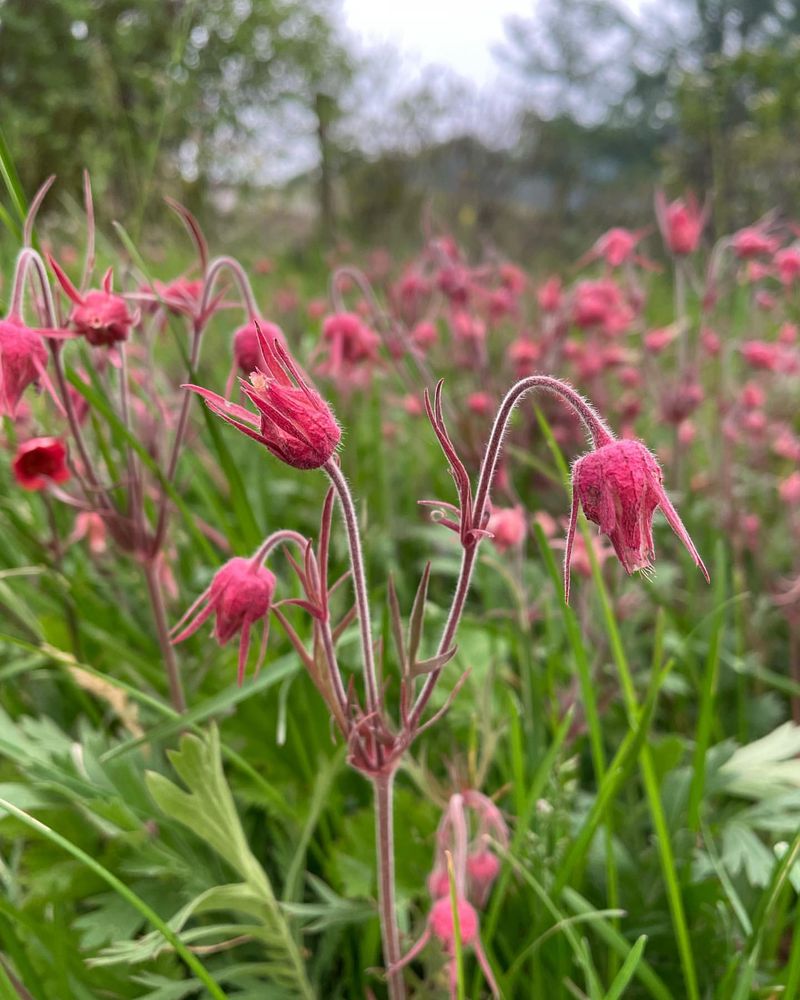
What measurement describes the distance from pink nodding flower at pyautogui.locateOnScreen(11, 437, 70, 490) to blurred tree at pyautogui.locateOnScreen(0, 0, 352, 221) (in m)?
0.62

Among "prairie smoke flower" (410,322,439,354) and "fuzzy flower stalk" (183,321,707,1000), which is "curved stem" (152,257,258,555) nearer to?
"fuzzy flower stalk" (183,321,707,1000)

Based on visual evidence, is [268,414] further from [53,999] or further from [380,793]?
[53,999]

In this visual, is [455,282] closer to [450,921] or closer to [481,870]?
[481,870]

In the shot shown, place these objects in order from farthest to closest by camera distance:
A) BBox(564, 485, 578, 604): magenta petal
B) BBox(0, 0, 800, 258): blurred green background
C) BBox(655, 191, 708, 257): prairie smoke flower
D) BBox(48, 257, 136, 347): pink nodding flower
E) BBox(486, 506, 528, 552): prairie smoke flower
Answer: BBox(0, 0, 800, 258): blurred green background
BBox(655, 191, 708, 257): prairie smoke flower
BBox(486, 506, 528, 552): prairie smoke flower
BBox(48, 257, 136, 347): pink nodding flower
BBox(564, 485, 578, 604): magenta petal

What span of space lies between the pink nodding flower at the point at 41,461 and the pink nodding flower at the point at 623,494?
38.3 inches

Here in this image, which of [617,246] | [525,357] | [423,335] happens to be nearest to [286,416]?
[617,246]

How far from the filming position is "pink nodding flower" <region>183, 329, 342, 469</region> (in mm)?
909

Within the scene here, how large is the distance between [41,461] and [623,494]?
1.07 meters

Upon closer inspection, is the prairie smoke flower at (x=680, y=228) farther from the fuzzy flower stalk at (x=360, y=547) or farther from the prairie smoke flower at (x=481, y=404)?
the fuzzy flower stalk at (x=360, y=547)

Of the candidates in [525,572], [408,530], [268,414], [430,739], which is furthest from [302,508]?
[268,414]

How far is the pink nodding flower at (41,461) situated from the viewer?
4.90ft

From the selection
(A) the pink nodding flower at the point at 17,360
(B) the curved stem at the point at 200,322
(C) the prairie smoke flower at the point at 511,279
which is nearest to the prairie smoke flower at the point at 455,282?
(C) the prairie smoke flower at the point at 511,279

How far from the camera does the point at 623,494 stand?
0.96 m

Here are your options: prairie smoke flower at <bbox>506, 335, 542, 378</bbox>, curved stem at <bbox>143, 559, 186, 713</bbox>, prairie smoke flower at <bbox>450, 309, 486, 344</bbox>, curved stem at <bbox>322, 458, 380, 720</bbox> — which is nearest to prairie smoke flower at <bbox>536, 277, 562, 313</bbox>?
prairie smoke flower at <bbox>506, 335, 542, 378</bbox>
